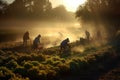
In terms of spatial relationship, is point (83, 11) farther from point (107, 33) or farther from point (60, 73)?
point (60, 73)

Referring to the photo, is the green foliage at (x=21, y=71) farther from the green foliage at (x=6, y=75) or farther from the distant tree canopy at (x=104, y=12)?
the distant tree canopy at (x=104, y=12)

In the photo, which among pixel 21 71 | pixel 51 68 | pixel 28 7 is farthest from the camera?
pixel 28 7

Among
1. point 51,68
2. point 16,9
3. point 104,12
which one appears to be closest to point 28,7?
point 16,9

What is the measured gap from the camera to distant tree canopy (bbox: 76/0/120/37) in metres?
59.8

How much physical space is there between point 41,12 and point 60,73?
70954 millimetres

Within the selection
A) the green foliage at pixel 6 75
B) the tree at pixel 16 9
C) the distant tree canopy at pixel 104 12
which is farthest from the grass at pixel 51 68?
the tree at pixel 16 9

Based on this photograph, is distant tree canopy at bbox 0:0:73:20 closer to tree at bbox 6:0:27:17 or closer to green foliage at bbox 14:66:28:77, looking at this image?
tree at bbox 6:0:27:17

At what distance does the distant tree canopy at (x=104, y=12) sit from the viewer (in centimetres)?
5981

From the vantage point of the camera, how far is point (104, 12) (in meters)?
61.2

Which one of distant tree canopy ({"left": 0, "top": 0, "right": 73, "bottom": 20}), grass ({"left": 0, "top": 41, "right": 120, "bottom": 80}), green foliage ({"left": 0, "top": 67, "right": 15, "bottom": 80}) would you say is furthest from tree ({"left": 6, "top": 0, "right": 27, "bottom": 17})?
green foliage ({"left": 0, "top": 67, "right": 15, "bottom": 80})

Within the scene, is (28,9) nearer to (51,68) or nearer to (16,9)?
(16,9)

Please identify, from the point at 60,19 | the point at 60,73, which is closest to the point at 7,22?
the point at 60,19

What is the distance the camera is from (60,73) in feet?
70.8

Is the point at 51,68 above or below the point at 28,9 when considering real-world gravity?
below
